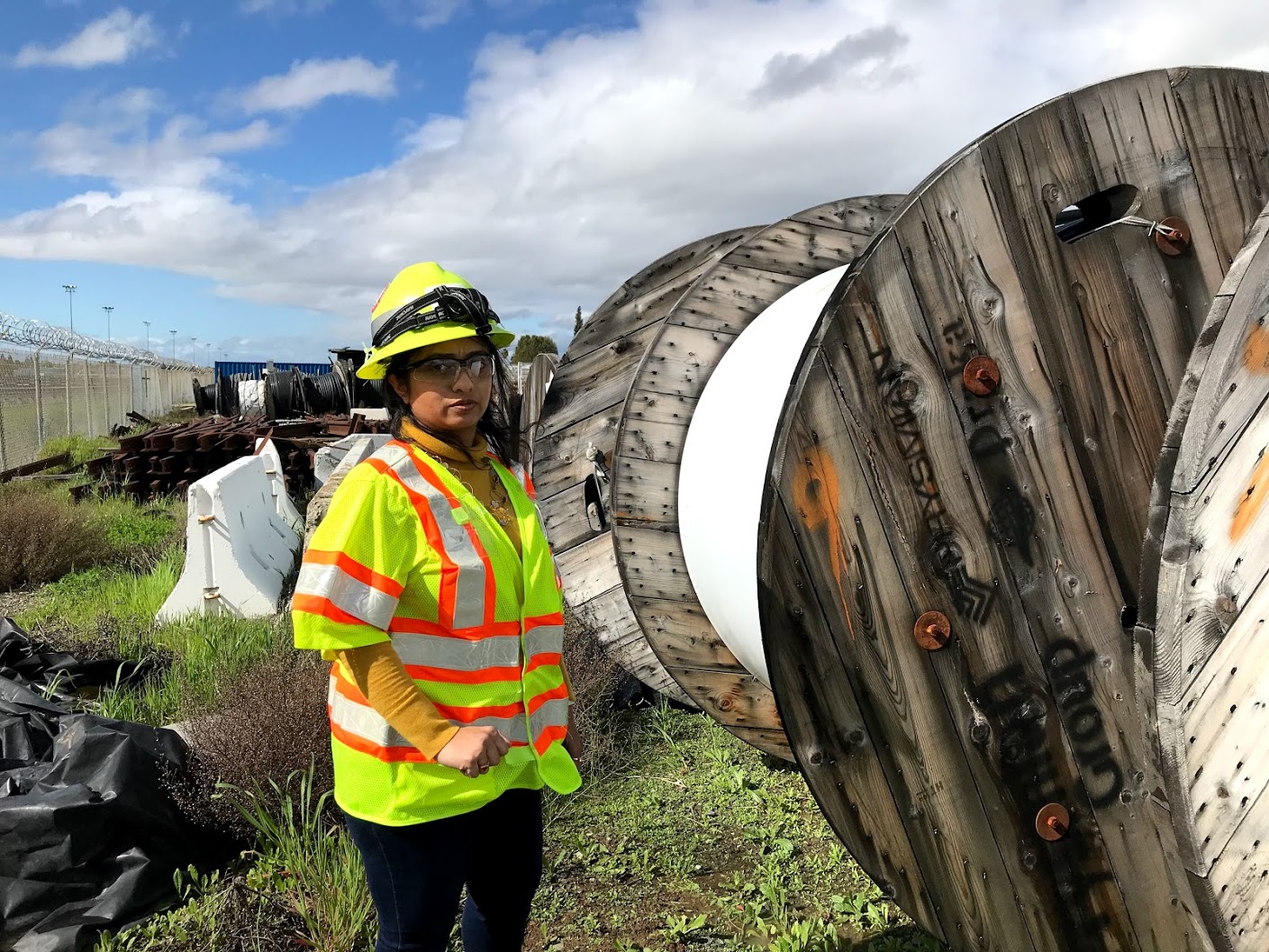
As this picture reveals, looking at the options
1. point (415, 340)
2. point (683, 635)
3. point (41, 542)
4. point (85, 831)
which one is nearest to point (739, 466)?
point (415, 340)

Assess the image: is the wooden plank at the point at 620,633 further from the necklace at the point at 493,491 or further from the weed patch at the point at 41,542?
the weed patch at the point at 41,542

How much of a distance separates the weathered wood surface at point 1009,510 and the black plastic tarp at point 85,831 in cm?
236

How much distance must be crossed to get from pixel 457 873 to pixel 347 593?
Answer: 0.65 metres

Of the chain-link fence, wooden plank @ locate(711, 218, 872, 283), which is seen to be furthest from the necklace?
the chain-link fence

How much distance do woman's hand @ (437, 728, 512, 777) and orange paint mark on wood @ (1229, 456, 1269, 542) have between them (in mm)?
1303

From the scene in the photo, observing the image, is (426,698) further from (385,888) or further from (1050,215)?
(1050,215)

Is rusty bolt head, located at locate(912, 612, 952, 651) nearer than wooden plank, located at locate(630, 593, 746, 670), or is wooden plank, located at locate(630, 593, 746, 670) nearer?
rusty bolt head, located at locate(912, 612, 952, 651)

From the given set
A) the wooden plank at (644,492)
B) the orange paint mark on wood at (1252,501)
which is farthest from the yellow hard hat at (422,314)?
the wooden plank at (644,492)

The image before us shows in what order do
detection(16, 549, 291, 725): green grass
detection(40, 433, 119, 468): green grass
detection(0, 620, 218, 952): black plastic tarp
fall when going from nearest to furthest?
1. detection(0, 620, 218, 952): black plastic tarp
2. detection(16, 549, 291, 725): green grass
3. detection(40, 433, 119, 468): green grass

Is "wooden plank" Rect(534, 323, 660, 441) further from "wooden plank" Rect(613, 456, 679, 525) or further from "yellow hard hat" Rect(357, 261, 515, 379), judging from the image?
"yellow hard hat" Rect(357, 261, 515, 379)

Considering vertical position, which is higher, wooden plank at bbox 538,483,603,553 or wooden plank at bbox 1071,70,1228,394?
wooden plank at bbox 1071,70,1228,394

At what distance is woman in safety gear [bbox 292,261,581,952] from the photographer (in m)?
1.64

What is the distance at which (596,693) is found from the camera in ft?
13.9

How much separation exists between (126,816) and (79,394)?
1025 inches
